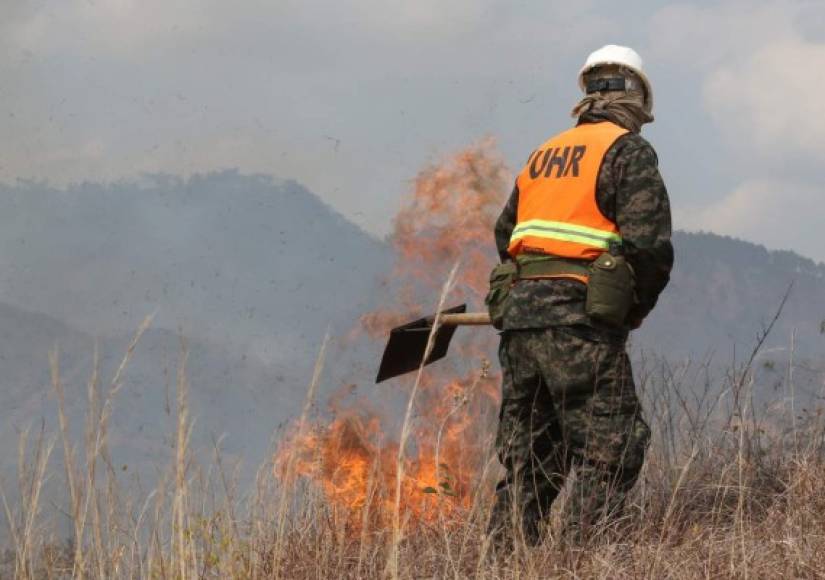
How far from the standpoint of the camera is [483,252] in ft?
32.5

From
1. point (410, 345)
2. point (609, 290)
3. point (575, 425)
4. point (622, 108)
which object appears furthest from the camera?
point (410, 345)

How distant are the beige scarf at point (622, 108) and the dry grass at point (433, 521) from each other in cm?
116

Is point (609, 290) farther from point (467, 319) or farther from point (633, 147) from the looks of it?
point (467, 319)

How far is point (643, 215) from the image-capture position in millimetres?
4449

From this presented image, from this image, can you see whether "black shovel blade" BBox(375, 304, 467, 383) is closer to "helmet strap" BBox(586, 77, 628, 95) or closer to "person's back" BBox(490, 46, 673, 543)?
"person's back" BBox(490, 46, 673, 543)

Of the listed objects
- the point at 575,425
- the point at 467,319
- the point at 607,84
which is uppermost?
the point at 607,84

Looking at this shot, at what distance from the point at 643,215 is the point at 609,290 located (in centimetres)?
34

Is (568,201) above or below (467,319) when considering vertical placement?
above

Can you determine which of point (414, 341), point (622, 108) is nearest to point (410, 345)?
point (414, 341)

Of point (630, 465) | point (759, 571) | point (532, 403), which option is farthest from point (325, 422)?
point (759, 571)

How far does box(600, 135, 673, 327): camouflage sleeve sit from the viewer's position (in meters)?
4.44

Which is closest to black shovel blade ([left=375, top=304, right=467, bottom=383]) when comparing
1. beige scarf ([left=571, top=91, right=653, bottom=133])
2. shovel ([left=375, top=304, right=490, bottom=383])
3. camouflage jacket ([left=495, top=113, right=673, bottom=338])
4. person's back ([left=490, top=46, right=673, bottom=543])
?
shovel ([left=375, top=304, right=490, bottom=383])

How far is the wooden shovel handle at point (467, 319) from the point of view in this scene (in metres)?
5.01

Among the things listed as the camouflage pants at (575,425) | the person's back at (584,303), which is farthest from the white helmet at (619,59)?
the camouflage pants at (575,425)
